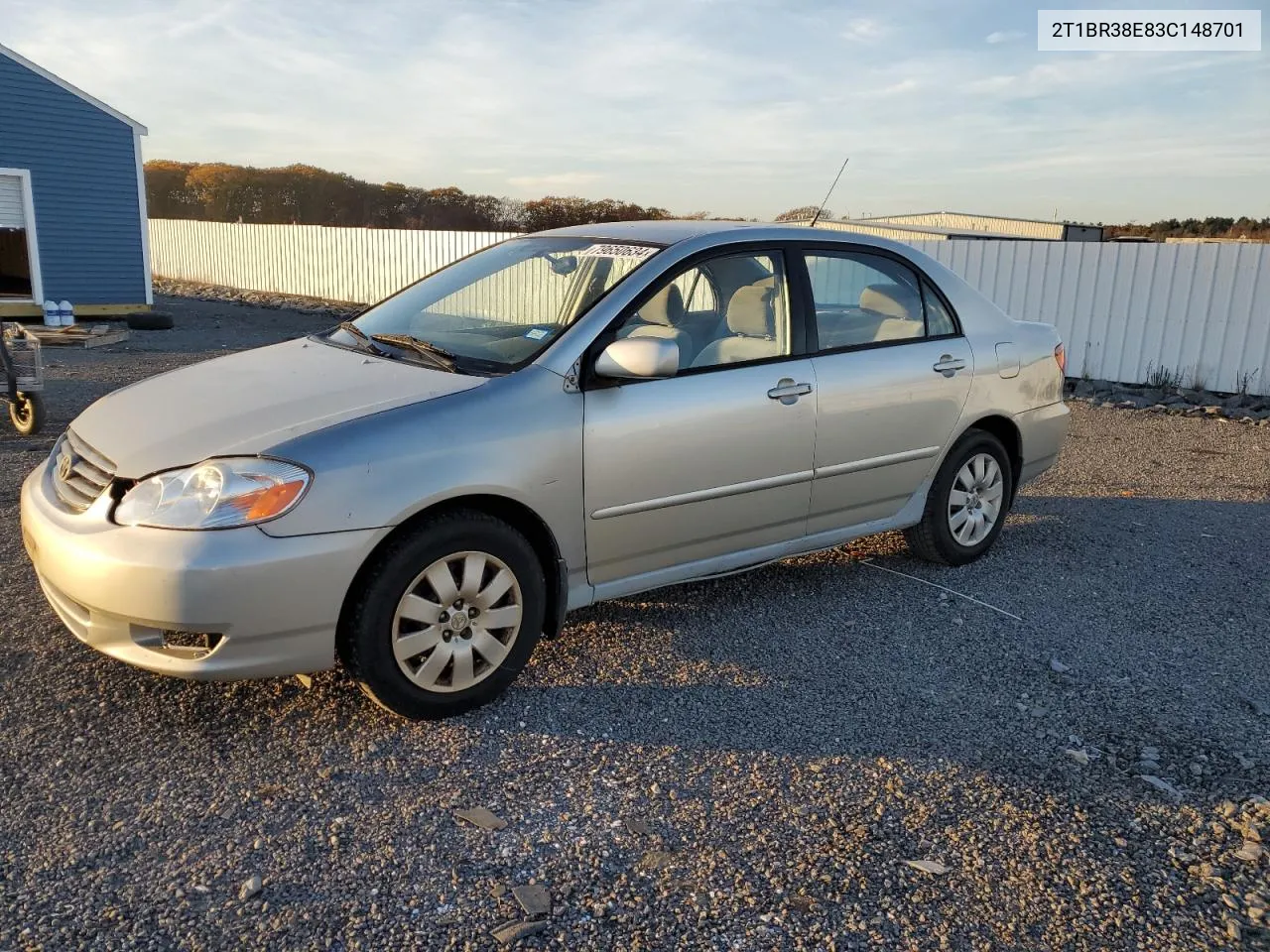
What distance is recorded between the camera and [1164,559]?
5598 mm

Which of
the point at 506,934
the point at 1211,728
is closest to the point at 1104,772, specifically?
the point at 1211,728

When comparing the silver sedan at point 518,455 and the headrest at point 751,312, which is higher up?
the headrest at point 751,312

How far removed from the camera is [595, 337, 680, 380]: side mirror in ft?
12.0

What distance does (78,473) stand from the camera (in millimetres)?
3508

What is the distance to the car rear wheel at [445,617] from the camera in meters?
3.29

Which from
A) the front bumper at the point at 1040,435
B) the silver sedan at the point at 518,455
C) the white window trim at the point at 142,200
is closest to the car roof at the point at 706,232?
the silver sedan at the point at 518,455

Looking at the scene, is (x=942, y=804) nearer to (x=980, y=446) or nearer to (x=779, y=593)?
(x=779, y=593)

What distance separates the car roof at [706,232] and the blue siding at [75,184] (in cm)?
1586

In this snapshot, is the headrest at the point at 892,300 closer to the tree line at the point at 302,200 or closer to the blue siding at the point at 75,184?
the blue siding at the point at 75,184

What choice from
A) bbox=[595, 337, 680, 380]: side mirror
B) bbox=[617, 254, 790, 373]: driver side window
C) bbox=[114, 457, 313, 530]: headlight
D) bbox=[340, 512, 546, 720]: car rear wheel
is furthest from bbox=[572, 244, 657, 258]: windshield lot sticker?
bbox=[114, 457, 313, 530]: headlight

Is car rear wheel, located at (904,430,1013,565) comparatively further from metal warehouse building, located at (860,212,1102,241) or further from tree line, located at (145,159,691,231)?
tree line, located at (145,159,691,231)

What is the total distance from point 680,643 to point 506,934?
6.18 ft

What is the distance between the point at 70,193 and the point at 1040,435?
17.6m

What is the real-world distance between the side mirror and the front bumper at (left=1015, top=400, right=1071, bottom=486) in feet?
8.26
